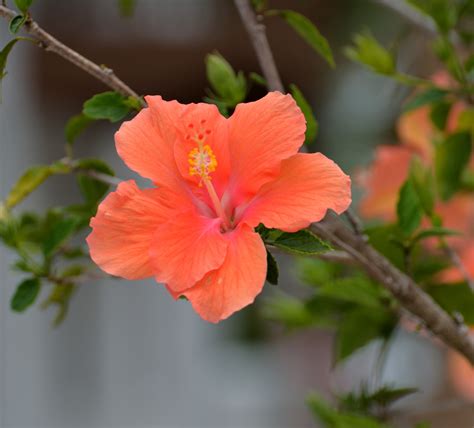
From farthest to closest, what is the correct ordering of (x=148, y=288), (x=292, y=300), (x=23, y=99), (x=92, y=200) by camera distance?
1. (x=148, y=288)
2. (x=23, y=99)
3. (x=292, y=300)
4. (x=92, y=200)

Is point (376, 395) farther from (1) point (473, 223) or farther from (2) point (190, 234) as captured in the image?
(1) point (473, 223)

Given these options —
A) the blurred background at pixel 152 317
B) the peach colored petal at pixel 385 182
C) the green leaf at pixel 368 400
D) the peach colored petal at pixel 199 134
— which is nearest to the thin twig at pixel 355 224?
the peach colored petal at pixel 199 134

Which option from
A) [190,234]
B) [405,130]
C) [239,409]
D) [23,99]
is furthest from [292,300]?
[239,409]

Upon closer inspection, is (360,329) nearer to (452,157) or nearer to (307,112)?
(452,157)

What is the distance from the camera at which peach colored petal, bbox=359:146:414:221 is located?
2.89 feet

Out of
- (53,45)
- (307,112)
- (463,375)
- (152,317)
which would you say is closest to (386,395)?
(307,112)

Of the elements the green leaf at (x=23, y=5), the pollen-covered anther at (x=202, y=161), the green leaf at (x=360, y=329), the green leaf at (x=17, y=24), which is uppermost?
the green leaf at (x=23, y=5)

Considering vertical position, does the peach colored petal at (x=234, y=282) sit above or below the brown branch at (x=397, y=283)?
above

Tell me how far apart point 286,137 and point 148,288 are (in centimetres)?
285

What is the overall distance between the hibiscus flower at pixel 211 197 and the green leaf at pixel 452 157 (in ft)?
1.06

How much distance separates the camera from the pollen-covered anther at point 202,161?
0.49m

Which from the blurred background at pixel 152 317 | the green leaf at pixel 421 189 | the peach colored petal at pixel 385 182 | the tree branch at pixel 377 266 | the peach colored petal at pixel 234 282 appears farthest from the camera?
the blurred background at pixel 152 317

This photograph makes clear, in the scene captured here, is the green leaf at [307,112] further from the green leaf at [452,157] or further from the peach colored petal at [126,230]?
the green leaf at [452,157]

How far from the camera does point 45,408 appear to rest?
3.09 m
